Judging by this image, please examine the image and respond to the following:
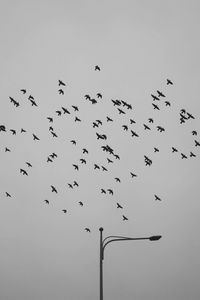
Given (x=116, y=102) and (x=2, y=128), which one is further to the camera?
(x=116, y=102)

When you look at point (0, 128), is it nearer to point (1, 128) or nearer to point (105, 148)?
point (1, 128)

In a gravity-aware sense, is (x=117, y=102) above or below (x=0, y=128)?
above

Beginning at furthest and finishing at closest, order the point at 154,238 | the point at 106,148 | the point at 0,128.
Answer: the point at 106,148 → the point at 0,128 → the point at 154,238

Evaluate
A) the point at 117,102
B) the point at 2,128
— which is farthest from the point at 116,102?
the point at 2,128

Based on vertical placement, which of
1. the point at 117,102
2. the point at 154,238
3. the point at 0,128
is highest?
the point at 117,102

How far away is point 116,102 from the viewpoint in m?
34.0

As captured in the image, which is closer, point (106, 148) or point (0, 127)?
point (0, 127)

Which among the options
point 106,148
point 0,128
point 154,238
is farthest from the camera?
point 106,148

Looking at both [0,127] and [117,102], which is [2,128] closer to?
[0,127]

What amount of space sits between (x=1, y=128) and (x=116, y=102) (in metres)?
8.67

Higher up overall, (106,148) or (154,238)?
(106,148)

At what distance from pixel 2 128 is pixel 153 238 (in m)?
13.9

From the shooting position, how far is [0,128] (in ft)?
102

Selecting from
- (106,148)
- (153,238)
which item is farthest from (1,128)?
(153,238)
